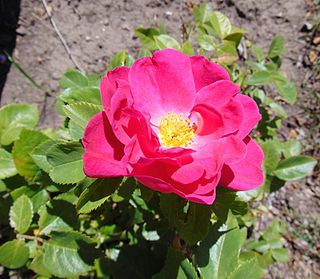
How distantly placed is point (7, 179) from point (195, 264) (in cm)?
84

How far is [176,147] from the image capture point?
835 millimetres

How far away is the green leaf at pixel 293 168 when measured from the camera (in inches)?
62.1

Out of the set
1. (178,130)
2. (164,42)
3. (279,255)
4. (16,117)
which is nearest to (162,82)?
Answer: (178,130)

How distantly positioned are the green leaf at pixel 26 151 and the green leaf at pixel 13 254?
0.81 feet

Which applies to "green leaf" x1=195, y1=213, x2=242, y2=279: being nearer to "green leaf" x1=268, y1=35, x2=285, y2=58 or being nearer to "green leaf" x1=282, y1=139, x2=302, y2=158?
"green leaf" x1=282, y1=139, x2=302, y2=158

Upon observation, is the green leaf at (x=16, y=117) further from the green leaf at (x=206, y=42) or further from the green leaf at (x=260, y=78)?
the green leaf at (x=260, y=78)

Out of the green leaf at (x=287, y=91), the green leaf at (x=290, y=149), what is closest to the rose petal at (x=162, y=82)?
the green leaf at (x=287, y=91)

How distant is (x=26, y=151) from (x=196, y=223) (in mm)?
693

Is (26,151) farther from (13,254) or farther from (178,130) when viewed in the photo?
(178,130)

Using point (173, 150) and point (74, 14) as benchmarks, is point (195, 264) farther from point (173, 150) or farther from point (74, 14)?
point (74, 14)

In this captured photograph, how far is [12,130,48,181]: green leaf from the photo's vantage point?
4.42 feet

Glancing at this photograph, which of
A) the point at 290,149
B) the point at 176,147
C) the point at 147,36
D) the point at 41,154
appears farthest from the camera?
the point at 290,149

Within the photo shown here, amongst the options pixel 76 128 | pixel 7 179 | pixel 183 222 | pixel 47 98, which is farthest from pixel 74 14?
pixel 183 222

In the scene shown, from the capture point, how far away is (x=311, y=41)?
2.63m
